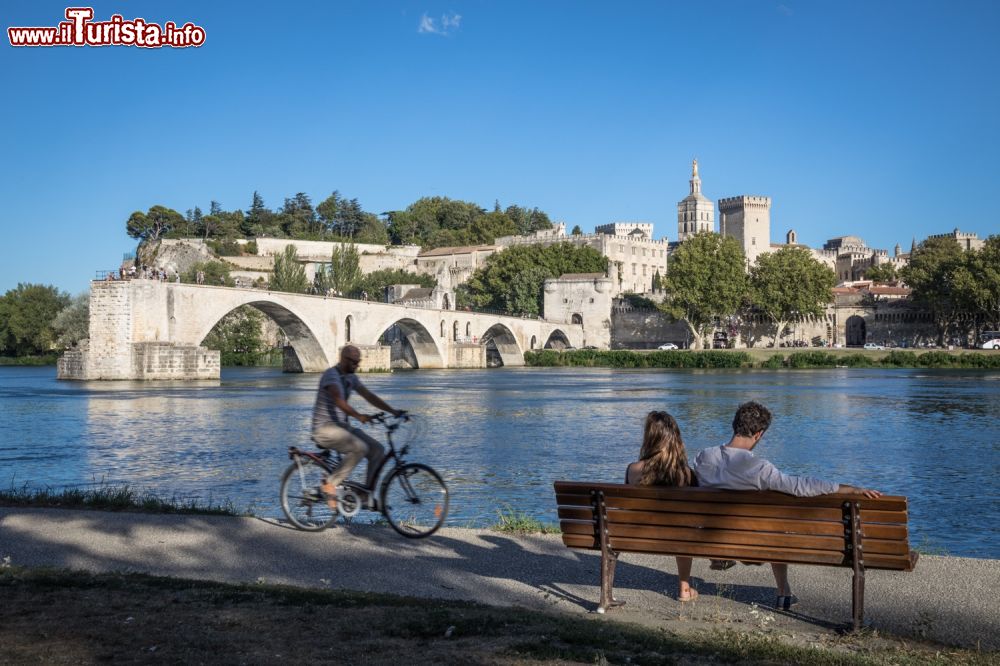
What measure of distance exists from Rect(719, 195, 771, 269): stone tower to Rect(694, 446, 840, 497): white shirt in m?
117

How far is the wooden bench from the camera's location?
516cm

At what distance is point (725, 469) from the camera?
564 centimetres

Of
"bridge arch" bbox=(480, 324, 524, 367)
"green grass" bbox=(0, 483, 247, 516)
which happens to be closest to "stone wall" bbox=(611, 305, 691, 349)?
"bridge arch" bbox=(480, 324, 524, 367)

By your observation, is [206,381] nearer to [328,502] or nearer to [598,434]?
[598,434]

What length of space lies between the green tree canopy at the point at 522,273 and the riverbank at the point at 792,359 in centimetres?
1832

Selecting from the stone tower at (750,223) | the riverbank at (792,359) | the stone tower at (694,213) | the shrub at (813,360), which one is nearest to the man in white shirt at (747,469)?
the riverbank at (792,359)

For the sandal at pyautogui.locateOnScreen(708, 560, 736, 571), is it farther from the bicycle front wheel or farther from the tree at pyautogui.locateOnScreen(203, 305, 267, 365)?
the tree at pyautogui.locateOnScreen(203, 305, 267, 365)

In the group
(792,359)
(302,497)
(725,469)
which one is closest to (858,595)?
(725,469)

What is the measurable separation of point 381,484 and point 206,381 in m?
37.1

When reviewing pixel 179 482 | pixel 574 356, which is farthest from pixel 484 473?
pixel 574 356

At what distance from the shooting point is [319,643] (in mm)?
4766

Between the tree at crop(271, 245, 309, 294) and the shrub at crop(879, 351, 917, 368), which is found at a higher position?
the tree at crop(271, 245, 309, 294)

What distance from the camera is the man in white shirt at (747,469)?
18.0ft

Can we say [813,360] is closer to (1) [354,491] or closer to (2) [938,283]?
(2) [938,283]
